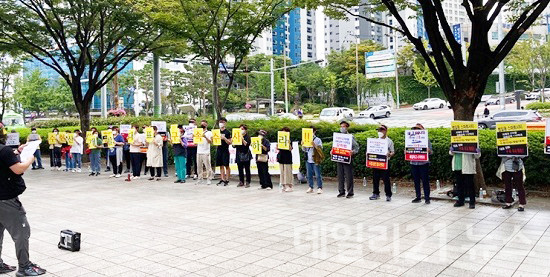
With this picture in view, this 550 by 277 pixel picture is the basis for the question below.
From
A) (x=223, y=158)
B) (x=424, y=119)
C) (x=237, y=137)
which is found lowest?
(x=223, y=158)

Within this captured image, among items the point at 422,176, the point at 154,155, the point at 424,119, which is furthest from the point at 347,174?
the point at 424,119

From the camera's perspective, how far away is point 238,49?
18359mm

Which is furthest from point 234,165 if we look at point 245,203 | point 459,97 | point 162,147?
point 459,97

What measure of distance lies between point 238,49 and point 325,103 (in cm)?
5422

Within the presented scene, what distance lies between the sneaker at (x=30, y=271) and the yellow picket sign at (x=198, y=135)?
8.70 metres

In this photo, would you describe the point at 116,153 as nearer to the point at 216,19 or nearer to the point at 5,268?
the point at 216,19

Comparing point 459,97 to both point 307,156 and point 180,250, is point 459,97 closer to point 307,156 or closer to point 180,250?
point 307,156

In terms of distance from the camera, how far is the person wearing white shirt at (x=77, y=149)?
18.2 m

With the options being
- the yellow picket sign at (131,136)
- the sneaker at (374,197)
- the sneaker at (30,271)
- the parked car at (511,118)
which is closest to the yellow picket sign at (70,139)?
the yellow picket sign at (131,136)

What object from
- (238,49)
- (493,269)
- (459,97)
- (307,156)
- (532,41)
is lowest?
(493,269)

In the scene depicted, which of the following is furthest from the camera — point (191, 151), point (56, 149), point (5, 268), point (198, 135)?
point (56, 149)

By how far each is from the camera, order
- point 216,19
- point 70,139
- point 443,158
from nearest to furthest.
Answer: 1. point 443,158
2. point 216,19
3. point 70,139

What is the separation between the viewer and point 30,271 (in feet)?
18.9

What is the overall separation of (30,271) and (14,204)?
0.87 metres
